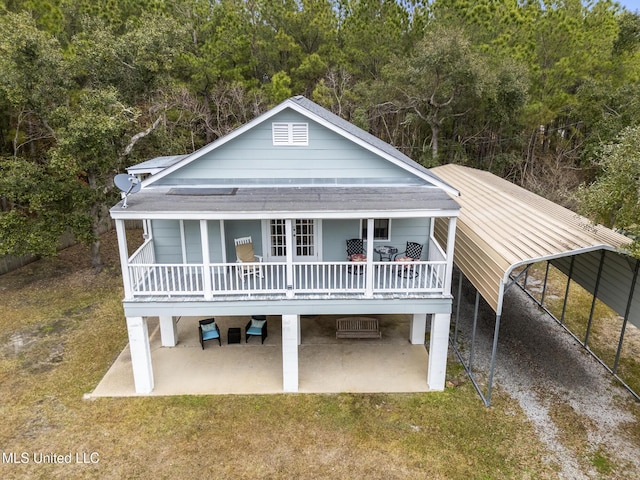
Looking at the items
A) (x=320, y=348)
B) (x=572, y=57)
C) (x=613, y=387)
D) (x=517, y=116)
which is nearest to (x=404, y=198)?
(x=320, y=348)

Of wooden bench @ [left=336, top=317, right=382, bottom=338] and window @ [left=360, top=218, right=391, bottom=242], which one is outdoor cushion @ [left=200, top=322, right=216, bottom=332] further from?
window @ [left=360, top=218, right=391, bottom=242]

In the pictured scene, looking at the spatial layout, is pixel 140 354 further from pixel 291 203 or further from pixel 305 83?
pixel 305 83

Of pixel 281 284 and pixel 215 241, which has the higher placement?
pixel 215 241

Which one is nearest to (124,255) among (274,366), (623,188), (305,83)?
(274,366)

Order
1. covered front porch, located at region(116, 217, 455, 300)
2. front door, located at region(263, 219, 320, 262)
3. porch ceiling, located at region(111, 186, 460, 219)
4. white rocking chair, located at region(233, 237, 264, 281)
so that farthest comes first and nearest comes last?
front door, located at region(263, 219, 320, 262) < white rocking chair, located at region(233, 237, 264, 281) < covered front porch, located at region(116, 217, 455, 300) < porch ceiling, located at region(111, 186, 460, 219)

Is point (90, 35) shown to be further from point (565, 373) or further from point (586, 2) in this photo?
point (586, 2)

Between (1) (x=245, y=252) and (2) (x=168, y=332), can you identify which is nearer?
(1) (x=245, y=252)

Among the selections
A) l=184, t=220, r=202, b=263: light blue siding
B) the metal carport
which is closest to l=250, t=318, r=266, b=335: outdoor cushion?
l=184, t=220, r=202, b=263: light blue siding
